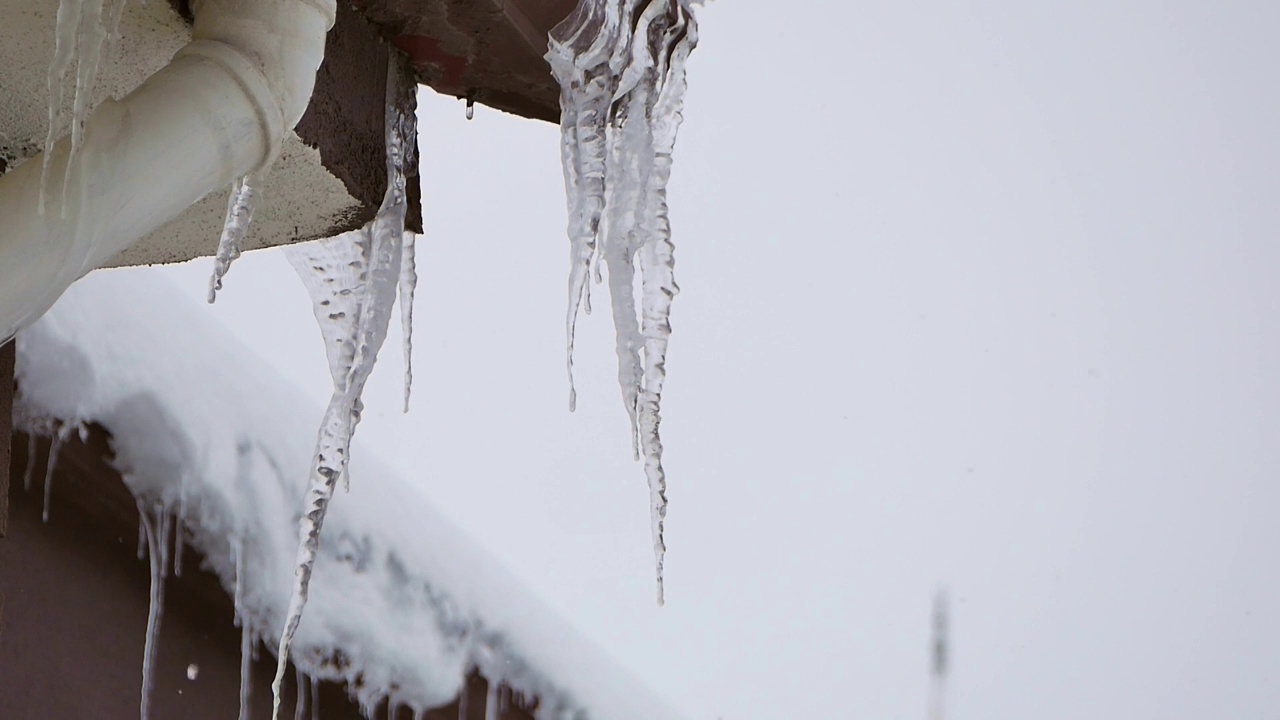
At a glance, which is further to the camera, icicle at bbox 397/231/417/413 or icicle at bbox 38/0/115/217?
icicle at bbox 397/231/417/413

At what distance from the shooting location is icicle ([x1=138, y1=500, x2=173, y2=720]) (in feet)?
7.79

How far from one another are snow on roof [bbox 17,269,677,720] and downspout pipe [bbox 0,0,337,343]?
1.10 metres

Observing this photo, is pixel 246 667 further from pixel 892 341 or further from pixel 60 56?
pixel 892 341

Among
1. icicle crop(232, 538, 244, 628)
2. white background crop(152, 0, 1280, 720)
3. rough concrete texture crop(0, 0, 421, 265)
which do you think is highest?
white background crop(152, 0, 1280, 720)

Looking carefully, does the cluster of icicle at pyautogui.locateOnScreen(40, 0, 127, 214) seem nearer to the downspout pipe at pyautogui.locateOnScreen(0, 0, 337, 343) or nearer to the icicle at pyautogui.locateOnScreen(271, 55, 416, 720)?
the downspout pipe at pyautogui.locateOnScreen(0, 0, 337, 343)

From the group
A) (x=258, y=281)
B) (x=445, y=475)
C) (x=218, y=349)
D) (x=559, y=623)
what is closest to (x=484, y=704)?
(x=559, y=623)

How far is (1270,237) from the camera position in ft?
129

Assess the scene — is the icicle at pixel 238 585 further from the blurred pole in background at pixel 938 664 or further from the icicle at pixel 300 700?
the blurred pole in background at pixel 938 664

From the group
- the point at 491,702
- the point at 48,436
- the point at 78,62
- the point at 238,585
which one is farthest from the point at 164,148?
the point at 491,702

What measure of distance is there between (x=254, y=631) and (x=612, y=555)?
85.5ft

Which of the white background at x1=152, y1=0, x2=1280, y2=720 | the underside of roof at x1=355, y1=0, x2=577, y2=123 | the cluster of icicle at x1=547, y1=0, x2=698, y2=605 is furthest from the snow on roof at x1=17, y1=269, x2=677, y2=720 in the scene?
the white background at x1=152, y1=0, x2=1280, y2=720

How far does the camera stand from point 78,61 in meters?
1.24

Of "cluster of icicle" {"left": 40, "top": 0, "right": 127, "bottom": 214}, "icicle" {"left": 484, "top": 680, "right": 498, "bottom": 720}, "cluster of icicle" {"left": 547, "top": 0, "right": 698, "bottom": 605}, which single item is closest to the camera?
"cluster of icicle" {"left": 40, "top": 0, "right": 127, "bottom": 214}

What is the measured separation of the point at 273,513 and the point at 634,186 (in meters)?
1.02
